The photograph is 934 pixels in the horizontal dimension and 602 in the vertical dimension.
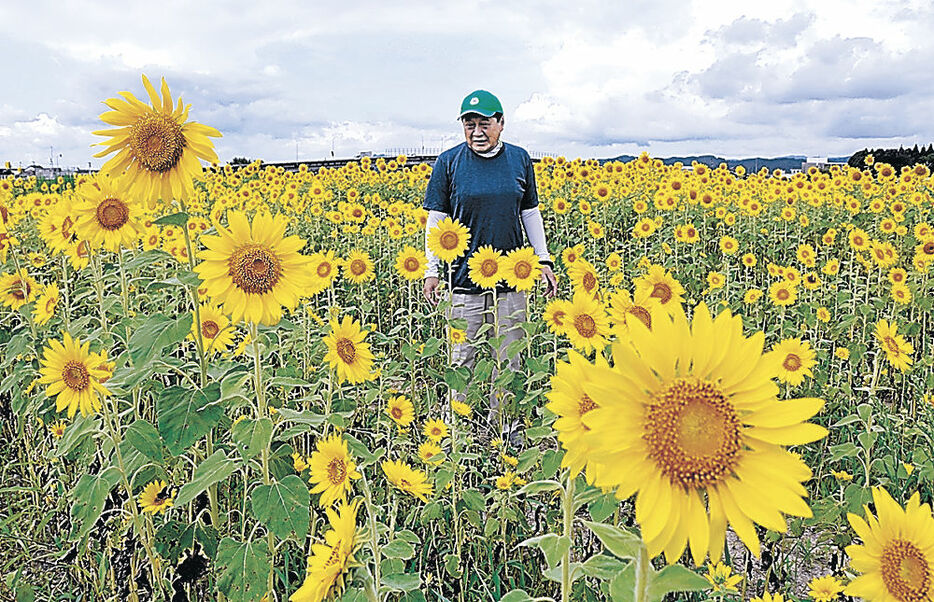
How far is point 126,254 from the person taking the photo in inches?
128

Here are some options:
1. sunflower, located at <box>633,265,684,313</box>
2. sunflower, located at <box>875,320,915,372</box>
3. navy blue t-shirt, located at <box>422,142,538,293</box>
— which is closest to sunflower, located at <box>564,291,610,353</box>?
sunflower, located at <box>633,265,684,313</box>

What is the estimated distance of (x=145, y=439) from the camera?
1.99 metres

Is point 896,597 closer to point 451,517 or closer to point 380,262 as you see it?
point 451,517

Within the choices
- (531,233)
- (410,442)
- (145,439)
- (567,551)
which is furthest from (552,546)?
(531,233)

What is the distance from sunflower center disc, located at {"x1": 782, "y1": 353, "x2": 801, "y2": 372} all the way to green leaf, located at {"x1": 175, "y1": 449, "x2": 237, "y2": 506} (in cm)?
253

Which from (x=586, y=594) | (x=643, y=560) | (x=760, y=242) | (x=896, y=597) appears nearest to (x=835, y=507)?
(x=586, y=594)

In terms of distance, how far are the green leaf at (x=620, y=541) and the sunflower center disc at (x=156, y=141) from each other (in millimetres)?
1468

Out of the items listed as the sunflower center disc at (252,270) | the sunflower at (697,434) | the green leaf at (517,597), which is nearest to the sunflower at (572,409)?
the sunflower at (697,434)

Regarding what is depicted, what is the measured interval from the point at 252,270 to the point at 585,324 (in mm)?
1181

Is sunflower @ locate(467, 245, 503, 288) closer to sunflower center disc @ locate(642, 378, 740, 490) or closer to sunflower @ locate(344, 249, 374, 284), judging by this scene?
sunflower @ locate(344, 249, 374, 284)

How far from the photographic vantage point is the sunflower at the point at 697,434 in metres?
0.89

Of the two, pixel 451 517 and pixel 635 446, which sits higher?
pixel 635 446

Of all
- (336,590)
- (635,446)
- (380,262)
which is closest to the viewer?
(635,446)

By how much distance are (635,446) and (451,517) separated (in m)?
2.22
